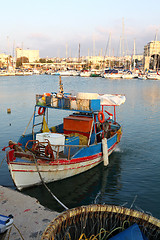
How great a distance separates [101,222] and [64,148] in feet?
24.6

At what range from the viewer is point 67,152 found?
13953 millimetres

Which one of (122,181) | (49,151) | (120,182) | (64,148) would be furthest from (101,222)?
(122,181)

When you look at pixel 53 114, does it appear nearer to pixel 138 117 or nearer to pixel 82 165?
pixel 138 117

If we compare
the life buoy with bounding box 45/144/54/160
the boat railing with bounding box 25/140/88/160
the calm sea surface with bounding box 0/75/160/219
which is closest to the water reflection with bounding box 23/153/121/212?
the calm sea surface with bounding box 0/75/160/219

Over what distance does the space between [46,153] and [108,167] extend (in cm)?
548

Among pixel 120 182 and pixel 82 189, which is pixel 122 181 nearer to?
pixel 120 182

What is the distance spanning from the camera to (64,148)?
1398cm

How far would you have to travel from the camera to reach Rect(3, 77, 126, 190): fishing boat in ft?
39.2

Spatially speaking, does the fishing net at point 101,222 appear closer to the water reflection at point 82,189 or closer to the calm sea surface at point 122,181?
the calm sea surface at point 122,181

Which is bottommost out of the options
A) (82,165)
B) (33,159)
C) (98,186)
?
(98,186)

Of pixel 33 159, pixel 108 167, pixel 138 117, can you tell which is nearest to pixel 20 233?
pixel 33 159

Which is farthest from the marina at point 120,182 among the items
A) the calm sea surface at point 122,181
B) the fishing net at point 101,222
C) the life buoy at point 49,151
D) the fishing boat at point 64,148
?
the fishing net at point 101,222

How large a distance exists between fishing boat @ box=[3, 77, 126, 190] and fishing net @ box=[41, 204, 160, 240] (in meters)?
5.24

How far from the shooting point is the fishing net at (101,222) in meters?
6.40
